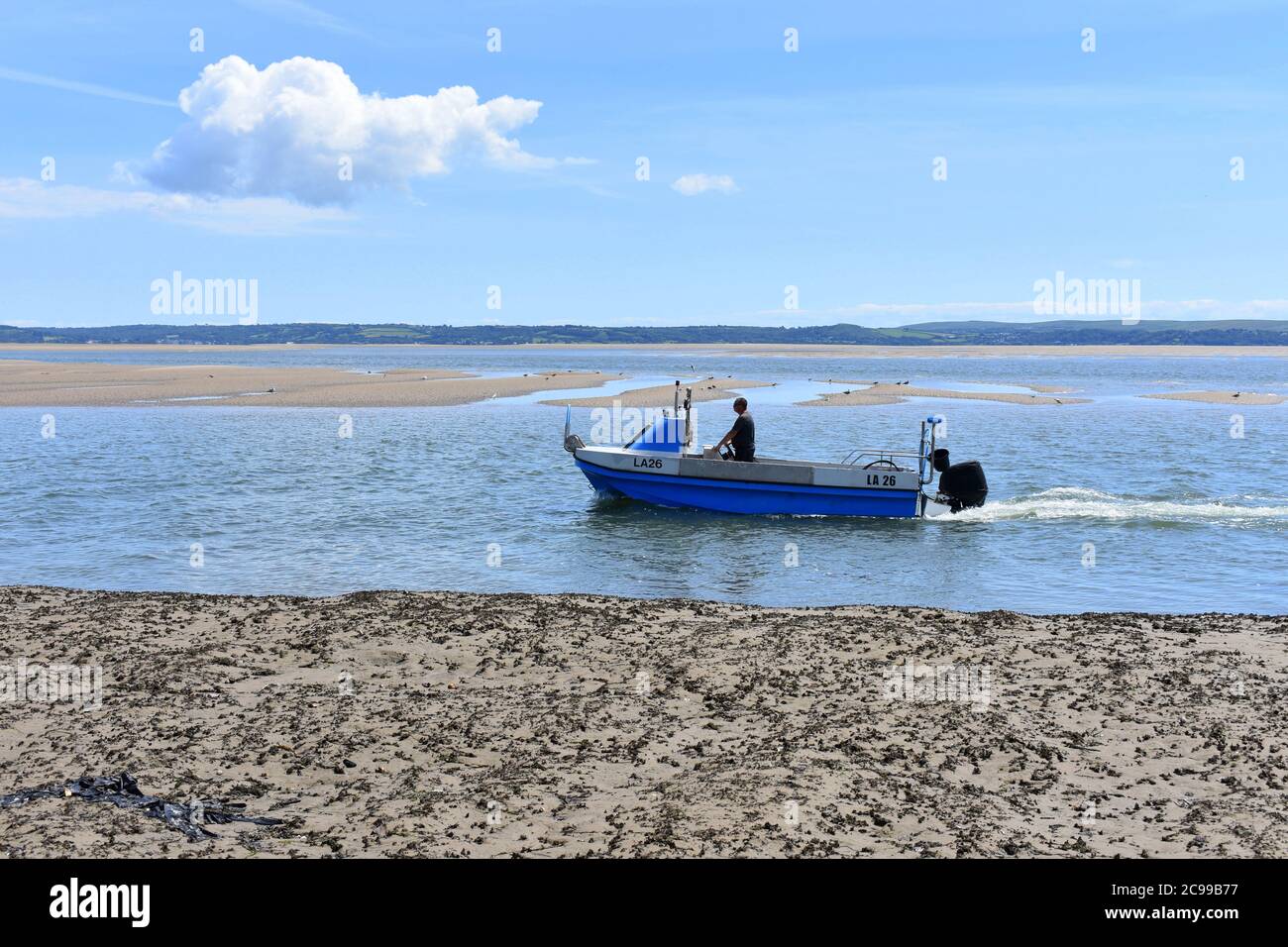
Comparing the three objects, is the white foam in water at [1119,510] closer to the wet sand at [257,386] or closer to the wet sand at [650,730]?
the wet sand at [650,730]

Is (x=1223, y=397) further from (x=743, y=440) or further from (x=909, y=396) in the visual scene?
(x=743, y=440)

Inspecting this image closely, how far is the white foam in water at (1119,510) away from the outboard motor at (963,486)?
233mm

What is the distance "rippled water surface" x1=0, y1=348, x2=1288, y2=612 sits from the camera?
17312 mm

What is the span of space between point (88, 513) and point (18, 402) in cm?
4072

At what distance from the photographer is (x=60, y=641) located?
12367 millimetres

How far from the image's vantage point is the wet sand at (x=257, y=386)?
59.8 metres

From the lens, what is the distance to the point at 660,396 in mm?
60500

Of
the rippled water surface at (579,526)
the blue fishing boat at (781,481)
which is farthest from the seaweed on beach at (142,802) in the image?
the blue fishing boat at (781,481)

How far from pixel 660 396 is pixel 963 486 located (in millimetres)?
37317

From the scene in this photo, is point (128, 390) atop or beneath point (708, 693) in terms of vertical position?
atop

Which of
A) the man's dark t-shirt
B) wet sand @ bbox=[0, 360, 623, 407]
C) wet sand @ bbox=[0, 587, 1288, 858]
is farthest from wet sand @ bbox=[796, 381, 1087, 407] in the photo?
wet sand @ bbox=[0, 587, 1288, 858]

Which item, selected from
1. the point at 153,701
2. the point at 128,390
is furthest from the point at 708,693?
the point at 128,390

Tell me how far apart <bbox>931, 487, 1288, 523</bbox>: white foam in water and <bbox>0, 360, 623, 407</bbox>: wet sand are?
40.2 m
